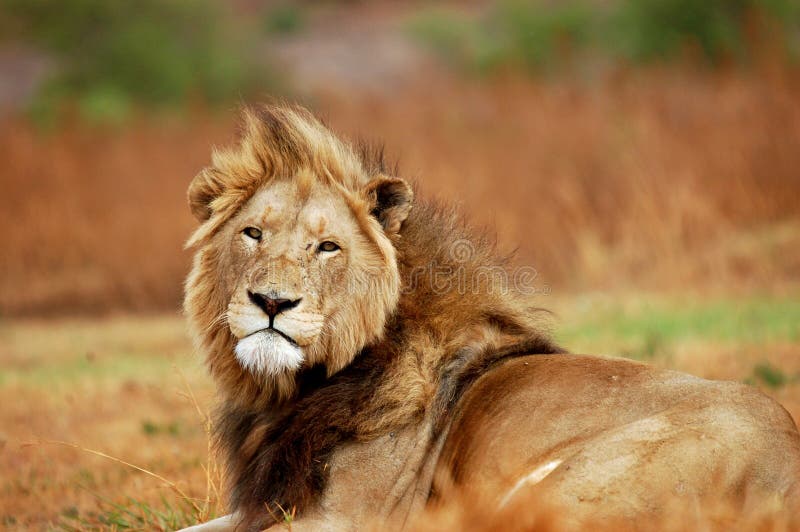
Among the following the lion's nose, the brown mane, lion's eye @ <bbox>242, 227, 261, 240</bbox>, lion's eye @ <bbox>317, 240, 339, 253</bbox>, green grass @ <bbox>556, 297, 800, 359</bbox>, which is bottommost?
green grass @ <bbox>556, 297, 800, 359</bbox>

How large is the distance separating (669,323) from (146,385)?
4903 millimetres

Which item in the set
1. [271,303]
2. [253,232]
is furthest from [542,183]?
[271,303]

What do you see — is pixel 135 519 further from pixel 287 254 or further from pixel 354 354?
pixel 287 254

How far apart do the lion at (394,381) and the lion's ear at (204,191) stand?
10 millimetres

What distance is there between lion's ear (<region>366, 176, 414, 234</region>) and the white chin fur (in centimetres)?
74

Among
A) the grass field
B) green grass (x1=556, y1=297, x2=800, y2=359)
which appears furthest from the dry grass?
green grass (x1=556, y1=297, x2=800, y2=359)

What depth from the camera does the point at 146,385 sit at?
9.17 metres

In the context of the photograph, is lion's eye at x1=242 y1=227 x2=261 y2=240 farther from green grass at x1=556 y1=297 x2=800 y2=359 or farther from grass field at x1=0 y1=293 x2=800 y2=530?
green grass at x1=556 y1=297 x2=800 y2=359

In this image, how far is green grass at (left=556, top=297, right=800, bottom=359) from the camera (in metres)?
9.22

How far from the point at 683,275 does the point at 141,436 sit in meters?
7.52

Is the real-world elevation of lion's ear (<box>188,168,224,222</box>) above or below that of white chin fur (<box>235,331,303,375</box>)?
above

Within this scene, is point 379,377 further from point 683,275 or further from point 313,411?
point 683,275

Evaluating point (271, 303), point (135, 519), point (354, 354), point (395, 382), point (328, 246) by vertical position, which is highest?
point (328, 246)

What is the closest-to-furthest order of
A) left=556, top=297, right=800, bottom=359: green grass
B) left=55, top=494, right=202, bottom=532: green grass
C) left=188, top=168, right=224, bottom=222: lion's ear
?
left=188, top=168, right=224, bottom=222: lion's ear, left=55, top=494, right=202, bottom=532: green grass, left=556, top=297, right=800, bottom=359: green grass
